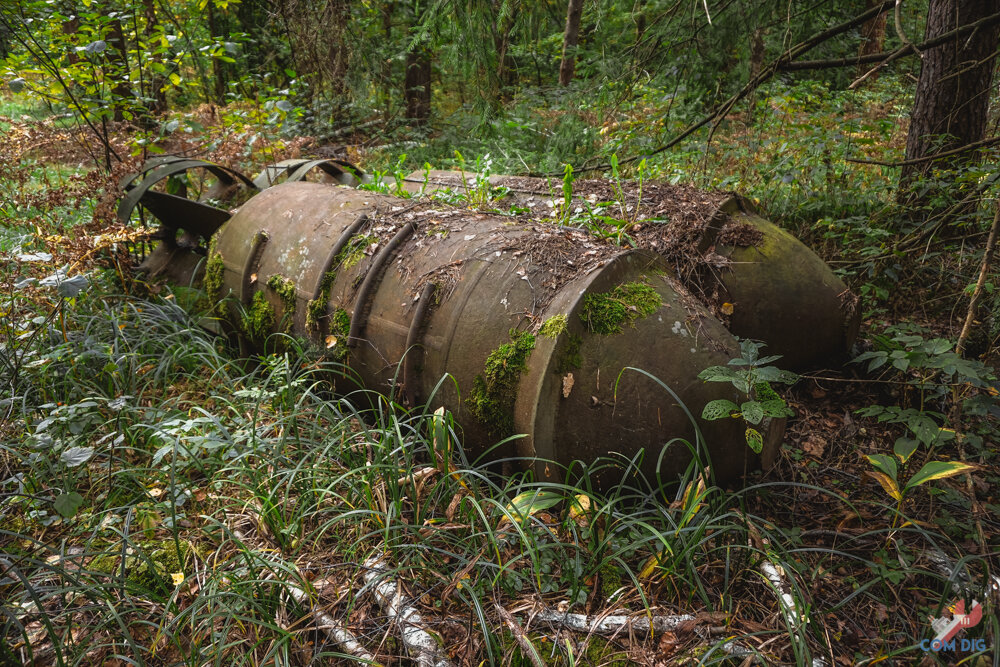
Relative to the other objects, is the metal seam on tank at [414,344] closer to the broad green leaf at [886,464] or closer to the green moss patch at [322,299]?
the green moss patch at [322,299]

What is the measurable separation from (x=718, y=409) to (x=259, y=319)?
2.73 m

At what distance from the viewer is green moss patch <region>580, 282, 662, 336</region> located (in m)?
2.39

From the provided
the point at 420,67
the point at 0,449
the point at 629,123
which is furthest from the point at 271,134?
the point at 0,449

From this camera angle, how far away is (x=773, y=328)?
11.1 ft

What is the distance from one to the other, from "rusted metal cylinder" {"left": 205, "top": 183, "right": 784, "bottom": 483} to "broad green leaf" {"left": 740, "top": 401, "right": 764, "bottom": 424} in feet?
0.69

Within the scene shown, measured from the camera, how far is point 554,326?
2357mm

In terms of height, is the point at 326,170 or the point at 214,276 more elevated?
the point at 326,170

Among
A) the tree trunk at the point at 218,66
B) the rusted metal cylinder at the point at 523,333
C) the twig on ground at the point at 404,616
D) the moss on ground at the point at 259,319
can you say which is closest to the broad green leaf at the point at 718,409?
the rusted metal cylinder at the point at 523,333

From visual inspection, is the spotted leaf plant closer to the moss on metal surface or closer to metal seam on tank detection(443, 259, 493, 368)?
the moss on metal surface

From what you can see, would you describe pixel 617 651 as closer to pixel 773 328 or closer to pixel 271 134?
pixel 773 328

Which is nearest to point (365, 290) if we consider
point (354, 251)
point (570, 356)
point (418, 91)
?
point (354, 251)

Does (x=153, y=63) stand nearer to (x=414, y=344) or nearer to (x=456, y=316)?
(x=414, y=344)

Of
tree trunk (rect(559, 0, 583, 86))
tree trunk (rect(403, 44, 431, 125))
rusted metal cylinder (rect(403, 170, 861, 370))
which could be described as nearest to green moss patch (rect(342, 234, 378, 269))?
rusted metal cylinder (rect(403, 170, 861, 370))

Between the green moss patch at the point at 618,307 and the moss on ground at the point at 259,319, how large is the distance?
211cm
